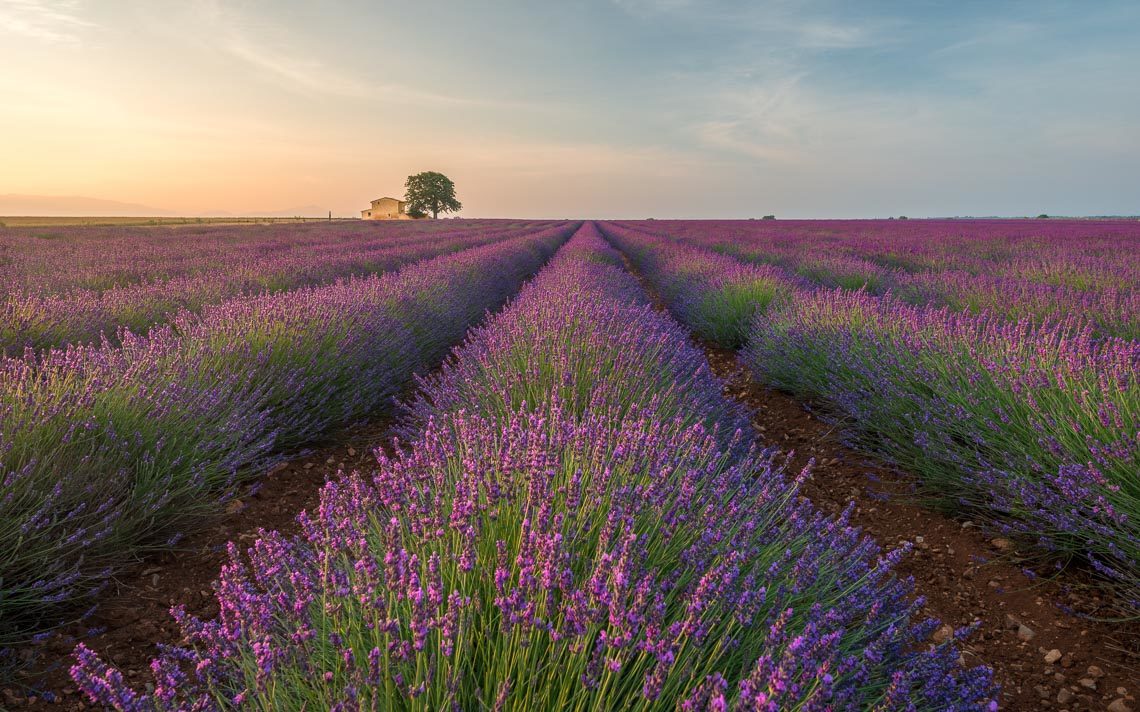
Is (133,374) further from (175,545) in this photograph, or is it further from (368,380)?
(368,380)

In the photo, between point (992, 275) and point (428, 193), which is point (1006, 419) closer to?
point (992, 275)

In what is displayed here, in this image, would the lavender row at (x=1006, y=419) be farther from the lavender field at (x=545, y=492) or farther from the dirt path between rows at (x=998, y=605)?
the dirt path between rows at (x=998, y=605)

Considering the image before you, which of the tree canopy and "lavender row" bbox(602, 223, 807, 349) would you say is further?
the tree canopy

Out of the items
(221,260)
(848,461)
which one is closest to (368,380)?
(848,461)

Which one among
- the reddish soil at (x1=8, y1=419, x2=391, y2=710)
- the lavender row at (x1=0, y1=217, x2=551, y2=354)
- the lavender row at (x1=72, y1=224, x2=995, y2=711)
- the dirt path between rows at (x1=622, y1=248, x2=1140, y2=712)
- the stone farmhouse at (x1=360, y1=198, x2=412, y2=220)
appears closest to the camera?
the lavender row at (x1=72, y1=224, x2=995, y2=711)

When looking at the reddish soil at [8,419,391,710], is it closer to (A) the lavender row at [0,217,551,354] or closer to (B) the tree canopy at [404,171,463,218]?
(A) the lavender row at [0,217,551,354]

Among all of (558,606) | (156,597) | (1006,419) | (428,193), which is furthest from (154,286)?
(428,193)

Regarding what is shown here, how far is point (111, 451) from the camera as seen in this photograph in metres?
2.58

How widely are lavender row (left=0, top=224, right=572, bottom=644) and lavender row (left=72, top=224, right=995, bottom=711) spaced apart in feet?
2.29

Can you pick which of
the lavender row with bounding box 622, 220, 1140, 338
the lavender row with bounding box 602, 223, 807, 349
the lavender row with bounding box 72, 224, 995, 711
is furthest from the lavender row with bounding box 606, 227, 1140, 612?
the lavender row with bounding box 602, 223, 807, 349

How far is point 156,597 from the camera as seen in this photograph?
240 cm

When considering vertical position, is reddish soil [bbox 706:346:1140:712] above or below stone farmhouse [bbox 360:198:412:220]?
below

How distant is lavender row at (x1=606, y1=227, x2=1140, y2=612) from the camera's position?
2377 millimetres

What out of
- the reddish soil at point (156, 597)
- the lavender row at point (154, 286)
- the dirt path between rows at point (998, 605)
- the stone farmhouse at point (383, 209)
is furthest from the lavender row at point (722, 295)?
the stone farmhouse at point (383, 209)
